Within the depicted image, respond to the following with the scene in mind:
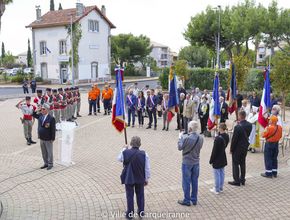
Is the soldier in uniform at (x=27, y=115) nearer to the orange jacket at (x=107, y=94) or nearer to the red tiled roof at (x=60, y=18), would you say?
the orange jacket at (x=107, y=94)

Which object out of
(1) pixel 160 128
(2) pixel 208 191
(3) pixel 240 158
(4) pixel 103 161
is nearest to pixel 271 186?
(3) pixel 240 158

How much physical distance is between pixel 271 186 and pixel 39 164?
6654 mm

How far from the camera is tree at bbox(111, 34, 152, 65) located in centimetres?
6222

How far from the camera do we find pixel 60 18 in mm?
45438

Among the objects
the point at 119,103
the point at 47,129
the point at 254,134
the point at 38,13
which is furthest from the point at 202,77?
the point at 38,13

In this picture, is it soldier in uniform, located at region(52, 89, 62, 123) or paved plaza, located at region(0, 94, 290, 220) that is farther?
soldier in uniform, located at region(52, 89, 62, 123)

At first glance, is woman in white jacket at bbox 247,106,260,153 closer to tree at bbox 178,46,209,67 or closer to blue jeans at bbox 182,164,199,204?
blue jeans at bbox 182,164,199,204

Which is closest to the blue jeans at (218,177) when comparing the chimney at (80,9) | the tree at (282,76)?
the tree at (282,76)

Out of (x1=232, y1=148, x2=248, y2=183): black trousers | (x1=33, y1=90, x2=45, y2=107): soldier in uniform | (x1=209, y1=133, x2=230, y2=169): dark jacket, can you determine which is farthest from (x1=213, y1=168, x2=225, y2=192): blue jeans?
(x1=33, y1=90, x2=45, y2=107): soldier in uniform

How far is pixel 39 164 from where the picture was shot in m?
10.5

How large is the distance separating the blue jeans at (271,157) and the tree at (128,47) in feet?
177

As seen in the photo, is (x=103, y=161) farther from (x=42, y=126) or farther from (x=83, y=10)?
(x=83, y=10)

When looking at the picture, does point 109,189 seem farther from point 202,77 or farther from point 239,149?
point 202,77

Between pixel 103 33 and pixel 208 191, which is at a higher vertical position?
pixel 103 33
